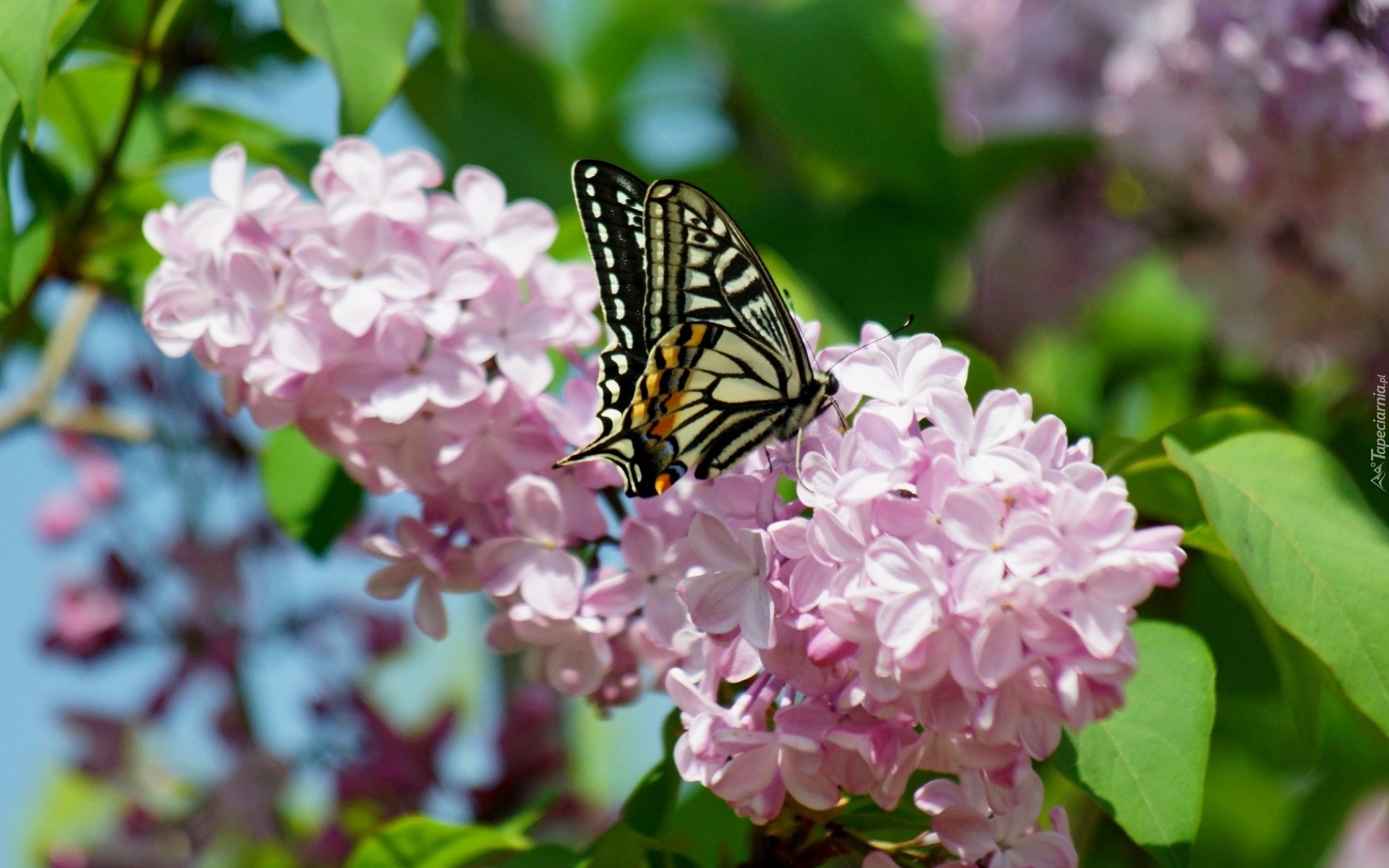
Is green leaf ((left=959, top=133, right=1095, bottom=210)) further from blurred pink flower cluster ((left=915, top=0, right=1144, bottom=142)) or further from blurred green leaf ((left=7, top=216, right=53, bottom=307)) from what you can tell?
blurred green leaf ((left=7, top=216, right=53, bottom=307))

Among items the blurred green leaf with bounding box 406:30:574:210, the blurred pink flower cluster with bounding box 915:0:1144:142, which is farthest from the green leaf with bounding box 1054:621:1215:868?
the blurred pink flower cluster with bounding box 915:0:1144:142

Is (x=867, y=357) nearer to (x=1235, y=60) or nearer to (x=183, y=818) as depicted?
(x=1235, y=60)

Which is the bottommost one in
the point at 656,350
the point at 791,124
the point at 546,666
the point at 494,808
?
the point at 494,808

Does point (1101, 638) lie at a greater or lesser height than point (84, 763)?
greater

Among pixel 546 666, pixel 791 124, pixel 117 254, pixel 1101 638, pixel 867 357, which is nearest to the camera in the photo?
pixel 1101 638

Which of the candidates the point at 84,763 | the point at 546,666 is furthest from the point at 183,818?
the point at 546,666

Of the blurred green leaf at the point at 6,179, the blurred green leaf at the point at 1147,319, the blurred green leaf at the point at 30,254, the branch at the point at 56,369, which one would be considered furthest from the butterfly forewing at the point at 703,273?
the blurred green leaf at the point at 1147,319

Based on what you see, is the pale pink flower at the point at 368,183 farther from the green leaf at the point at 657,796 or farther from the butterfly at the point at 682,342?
the green leaf at the point at 657,796

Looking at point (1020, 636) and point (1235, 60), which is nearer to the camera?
point (1020, 636)
